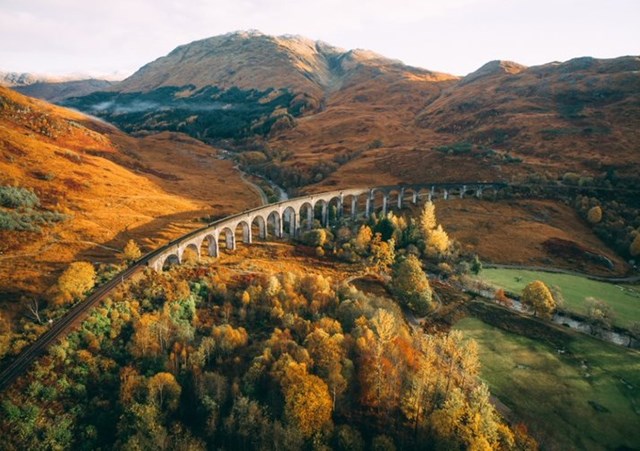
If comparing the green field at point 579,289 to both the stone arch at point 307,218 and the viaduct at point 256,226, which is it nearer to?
the stone arch at point 307,218

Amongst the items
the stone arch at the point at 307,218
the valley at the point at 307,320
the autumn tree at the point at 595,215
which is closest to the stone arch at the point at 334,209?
the valley at the point at 307,320

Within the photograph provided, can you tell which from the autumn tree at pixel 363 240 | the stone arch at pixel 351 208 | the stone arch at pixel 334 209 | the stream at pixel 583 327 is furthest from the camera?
the stone arch at pixel 351 208

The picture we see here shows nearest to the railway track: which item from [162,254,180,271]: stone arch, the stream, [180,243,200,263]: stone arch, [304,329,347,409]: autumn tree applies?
[162,254,180,271]: stone arch

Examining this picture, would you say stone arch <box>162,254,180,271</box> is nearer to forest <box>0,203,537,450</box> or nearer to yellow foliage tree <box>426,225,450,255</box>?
forest <box>0,203,537,450</box>

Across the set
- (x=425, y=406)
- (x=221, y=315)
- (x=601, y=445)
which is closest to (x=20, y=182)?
(x=221, y=315)

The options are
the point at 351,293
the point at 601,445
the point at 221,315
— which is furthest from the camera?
the point at 351,293

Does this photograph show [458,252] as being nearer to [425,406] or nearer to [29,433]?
[425,406]
